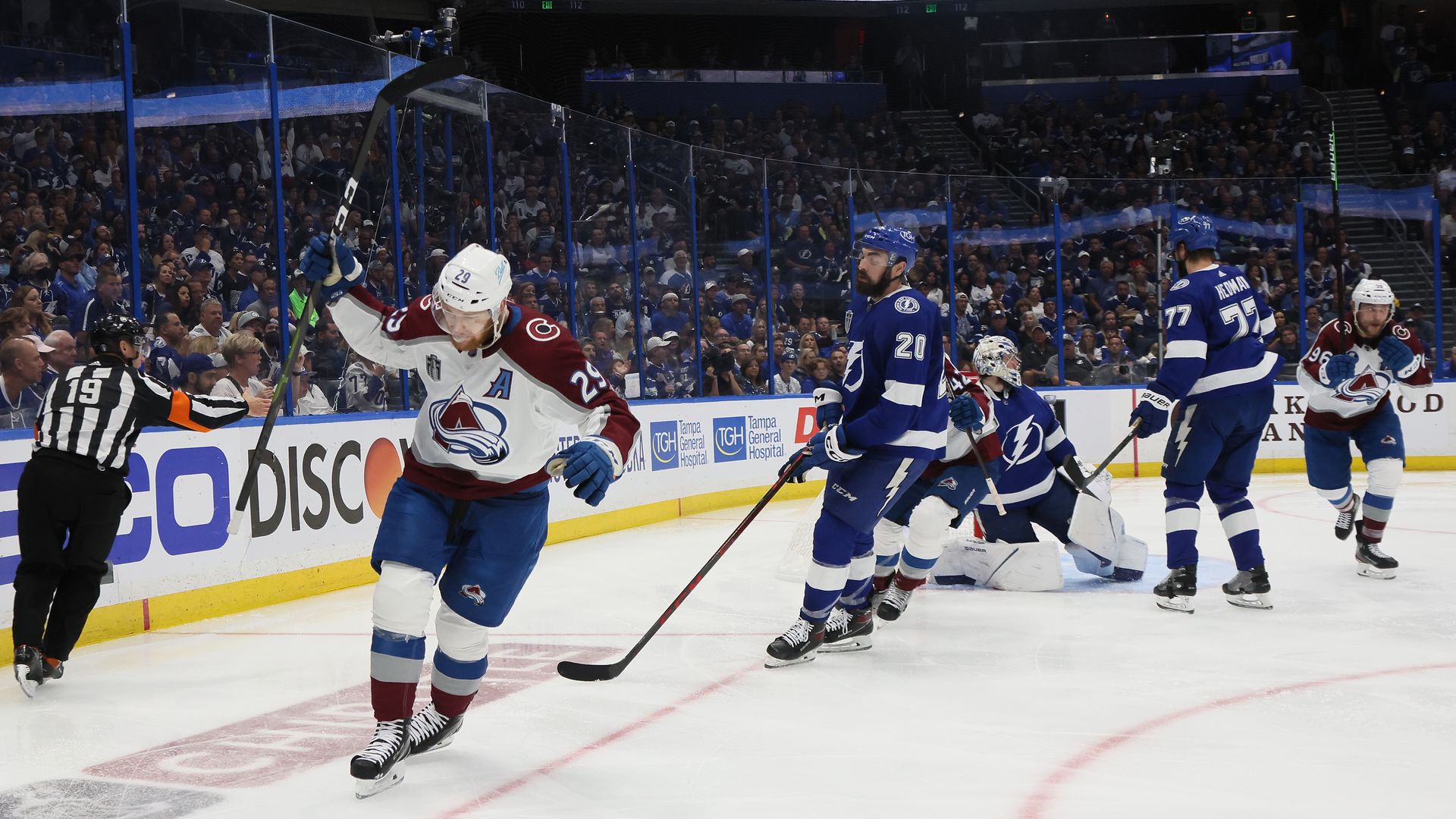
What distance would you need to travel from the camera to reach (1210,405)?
5242mm

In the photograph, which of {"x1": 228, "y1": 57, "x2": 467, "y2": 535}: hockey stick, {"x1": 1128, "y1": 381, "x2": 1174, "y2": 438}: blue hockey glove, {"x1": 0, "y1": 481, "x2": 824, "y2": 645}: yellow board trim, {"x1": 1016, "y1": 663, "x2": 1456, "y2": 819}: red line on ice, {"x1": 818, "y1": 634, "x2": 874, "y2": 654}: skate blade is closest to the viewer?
{"x1": 1016, "y1": 663, "x2": 1456, "y2": 819}: red line on ice

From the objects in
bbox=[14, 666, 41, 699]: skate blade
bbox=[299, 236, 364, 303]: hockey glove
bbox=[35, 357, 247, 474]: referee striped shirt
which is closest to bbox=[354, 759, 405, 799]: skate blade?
bbox=[299, 236, 364, 303]: hockey glove

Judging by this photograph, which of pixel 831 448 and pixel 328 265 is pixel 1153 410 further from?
pixel 328 265

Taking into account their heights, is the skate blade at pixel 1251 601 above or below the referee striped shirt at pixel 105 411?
below

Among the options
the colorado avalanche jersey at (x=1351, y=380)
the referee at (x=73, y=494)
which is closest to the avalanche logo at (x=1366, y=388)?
the colorado avalanche jersey at (x=1351, y=380)

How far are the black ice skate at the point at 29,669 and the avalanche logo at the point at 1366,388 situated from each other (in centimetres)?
568

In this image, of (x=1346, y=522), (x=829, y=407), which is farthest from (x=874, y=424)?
(x=1346, y=522)

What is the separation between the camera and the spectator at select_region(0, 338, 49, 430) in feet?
17.0

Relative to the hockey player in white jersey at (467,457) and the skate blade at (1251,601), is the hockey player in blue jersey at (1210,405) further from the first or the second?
the hockey player in white jersey at (467,457)

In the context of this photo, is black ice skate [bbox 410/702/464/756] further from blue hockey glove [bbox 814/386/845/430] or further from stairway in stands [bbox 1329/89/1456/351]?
A: stairway in stands [bbox 1329/89/1456/351]

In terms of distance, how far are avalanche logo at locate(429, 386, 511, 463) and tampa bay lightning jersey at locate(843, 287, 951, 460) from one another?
5.10ft

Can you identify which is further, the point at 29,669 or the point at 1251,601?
the point at 1251,601

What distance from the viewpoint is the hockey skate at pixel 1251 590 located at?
212 inches

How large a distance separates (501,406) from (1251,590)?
145 inches
